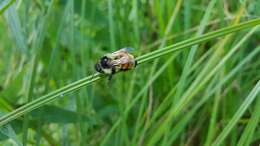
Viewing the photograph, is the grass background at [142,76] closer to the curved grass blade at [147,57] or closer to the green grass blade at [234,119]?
the green grass blade at [234,119]

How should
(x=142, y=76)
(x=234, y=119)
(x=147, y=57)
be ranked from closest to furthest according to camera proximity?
(x=147, y=57), (x=234, y=119), (x=142, y=76)

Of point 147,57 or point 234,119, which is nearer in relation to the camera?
point 147,57

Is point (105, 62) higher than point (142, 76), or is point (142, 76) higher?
point (105, 62)

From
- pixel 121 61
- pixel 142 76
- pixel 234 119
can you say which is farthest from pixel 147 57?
pixel 142 76

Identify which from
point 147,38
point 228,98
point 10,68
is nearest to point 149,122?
point 228,98

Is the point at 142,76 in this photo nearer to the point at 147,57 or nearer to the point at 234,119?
the point at 234,119

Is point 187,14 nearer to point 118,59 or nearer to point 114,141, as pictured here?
point 114,141

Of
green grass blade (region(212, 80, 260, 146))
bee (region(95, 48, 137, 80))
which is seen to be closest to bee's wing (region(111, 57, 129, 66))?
bee (region(95, 48, 137, 80))

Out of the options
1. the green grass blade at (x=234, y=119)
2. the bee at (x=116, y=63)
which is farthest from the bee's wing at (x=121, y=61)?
the green grass blade at (x=234, y=119)

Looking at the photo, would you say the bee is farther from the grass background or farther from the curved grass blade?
the grass background
